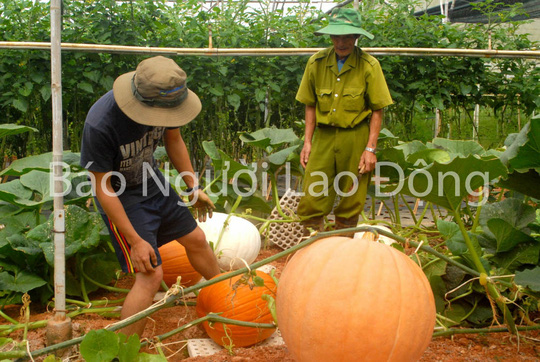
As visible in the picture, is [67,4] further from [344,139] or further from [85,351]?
[85,351]

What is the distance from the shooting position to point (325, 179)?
3.36 metres

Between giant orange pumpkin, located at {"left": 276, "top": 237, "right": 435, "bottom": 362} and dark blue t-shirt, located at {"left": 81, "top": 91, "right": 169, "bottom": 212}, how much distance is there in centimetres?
92

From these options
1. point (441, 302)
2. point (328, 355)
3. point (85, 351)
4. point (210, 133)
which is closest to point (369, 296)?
point (328, 355)

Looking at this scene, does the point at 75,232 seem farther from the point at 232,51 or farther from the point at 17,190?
the point at 232,51

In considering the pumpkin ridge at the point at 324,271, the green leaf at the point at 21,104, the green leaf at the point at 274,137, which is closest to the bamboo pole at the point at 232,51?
the green leaf at the point at 21,104

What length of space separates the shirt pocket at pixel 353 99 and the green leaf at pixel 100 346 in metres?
2.07

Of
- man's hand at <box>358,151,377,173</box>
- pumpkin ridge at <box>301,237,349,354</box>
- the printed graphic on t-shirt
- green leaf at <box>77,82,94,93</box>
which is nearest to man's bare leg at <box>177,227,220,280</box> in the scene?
the printed graphic on t-shirt

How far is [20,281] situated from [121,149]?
2.71 ft

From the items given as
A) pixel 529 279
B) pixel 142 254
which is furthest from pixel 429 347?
pixel 142 254

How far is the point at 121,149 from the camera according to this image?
7.02ft

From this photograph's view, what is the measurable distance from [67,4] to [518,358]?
13.9 ft

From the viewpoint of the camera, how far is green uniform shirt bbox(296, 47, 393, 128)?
3.21m

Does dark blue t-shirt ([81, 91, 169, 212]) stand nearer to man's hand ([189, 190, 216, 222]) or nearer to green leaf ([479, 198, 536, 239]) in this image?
man's hand ([189, 190, 216, 222])

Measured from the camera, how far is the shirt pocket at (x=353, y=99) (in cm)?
322
